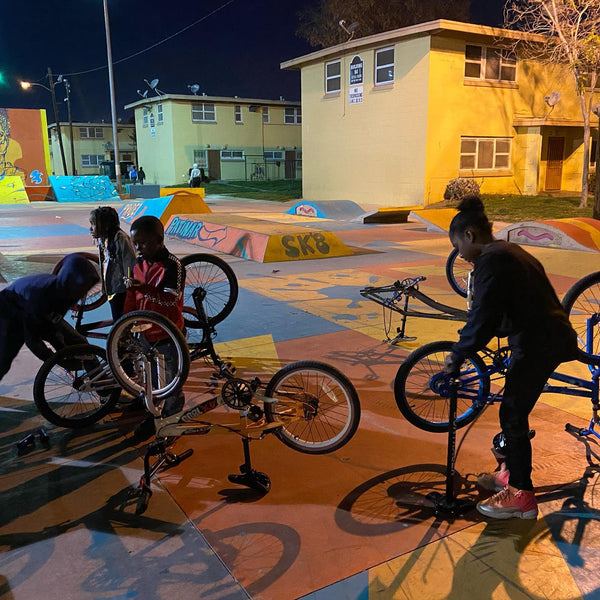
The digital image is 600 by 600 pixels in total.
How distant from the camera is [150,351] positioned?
12.1 feet

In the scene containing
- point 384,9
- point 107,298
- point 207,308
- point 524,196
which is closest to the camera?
point 107,298

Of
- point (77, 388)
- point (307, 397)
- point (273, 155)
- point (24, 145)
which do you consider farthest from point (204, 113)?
point (307, 397)

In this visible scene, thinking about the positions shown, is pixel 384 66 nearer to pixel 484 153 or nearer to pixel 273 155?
pixel 484 153

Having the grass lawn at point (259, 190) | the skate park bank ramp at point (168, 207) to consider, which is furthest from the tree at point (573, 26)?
the grass lawn at point (259, 190)

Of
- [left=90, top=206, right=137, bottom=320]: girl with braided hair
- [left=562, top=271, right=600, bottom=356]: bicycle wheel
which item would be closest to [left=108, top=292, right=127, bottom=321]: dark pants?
[left=90, top=206, right=137, bottom=320]: girl with braided hair

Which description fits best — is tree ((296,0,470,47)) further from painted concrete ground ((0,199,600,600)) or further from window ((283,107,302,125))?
painted concrete ground ((0,199,600,600))

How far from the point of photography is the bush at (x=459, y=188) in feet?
73.9

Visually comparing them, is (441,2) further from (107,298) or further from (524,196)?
(107,298)

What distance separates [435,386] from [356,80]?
23693mm

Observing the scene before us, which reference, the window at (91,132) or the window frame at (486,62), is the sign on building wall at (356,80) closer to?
the window frame at (486,62)

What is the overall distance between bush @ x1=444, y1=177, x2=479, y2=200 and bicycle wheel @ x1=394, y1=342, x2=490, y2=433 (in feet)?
63.1

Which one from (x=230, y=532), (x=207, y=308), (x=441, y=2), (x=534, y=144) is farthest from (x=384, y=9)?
(x=230, y=532)

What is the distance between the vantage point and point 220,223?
1372 centimetres

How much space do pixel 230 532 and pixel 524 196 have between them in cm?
2394
